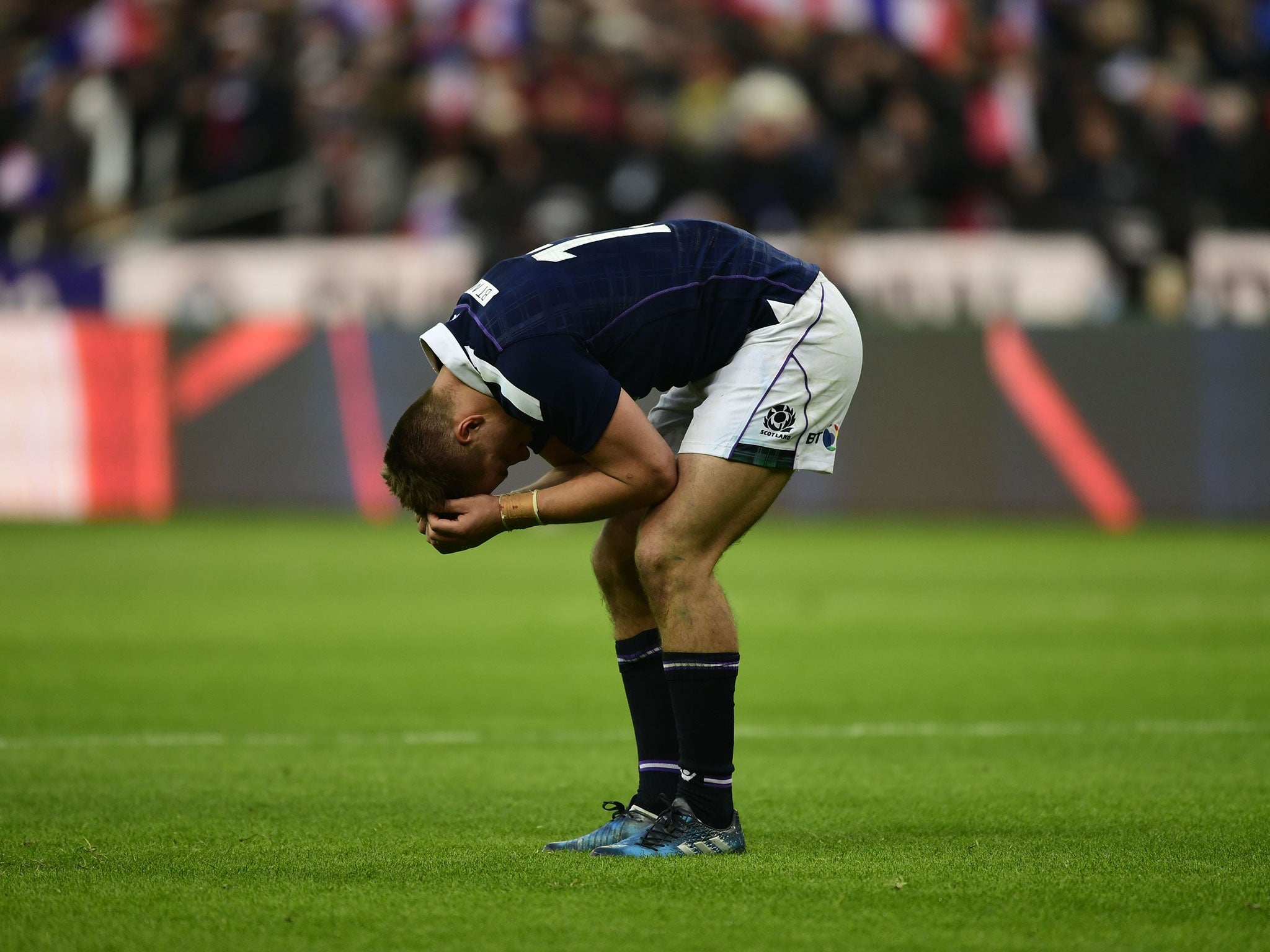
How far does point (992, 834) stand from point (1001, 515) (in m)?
12.6

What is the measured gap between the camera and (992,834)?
5359 mm

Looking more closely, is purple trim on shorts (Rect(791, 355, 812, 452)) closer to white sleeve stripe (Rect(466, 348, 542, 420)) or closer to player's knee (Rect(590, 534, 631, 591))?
player's knee (Rect(590, 534, 631, 591))

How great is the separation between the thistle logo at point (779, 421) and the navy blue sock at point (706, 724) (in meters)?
0.62

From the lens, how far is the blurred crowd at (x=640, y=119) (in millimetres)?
18859

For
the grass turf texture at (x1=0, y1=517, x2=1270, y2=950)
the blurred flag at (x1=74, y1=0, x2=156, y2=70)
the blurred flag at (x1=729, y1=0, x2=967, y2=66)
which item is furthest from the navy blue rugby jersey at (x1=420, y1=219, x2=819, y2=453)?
the blurred flag at (x1=74, y1=0, x2=156, y2=70)

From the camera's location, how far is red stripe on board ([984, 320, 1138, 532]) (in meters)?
17.4

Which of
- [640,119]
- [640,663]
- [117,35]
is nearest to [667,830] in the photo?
[640,663]

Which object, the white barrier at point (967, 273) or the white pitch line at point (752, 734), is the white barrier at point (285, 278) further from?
→ the white pitch line at point (752, 734)

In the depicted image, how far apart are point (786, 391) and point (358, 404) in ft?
43.3

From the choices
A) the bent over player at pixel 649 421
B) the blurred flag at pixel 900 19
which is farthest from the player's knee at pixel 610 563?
the blurred flag at pixel 900 19

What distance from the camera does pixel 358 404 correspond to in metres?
18.0

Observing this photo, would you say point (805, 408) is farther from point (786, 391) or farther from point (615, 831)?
point (615, 831)

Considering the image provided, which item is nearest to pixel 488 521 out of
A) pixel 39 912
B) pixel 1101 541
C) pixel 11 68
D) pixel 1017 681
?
pixel 39 912

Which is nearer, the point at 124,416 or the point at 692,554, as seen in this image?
the point at 692,554
